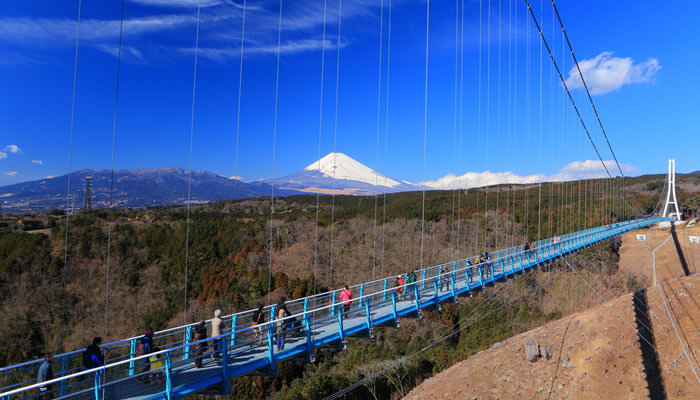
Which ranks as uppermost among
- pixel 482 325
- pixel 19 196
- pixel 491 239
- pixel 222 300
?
pixel 19 196

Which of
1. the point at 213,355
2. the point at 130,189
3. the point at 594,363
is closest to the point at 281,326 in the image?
the point at 213,355

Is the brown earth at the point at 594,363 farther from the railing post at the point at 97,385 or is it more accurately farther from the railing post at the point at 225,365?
the railing post at the point at 97,385

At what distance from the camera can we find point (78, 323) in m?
27.8

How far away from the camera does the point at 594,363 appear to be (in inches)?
655

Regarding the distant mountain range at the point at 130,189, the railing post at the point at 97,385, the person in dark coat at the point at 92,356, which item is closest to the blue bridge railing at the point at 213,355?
the railing post at the point at 97,385

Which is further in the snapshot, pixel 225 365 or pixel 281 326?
pixel 281 326

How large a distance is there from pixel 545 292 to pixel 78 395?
41.8 meters

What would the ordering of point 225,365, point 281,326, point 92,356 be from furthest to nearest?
point 281,326 → point 225,365 → point 92,356

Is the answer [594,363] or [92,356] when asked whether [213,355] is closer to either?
[92,356]

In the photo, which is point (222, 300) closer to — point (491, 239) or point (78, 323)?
point (78, 323)

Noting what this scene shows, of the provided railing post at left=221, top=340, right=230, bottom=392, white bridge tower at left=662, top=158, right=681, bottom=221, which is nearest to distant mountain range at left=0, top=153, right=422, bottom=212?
railing post at left=221, top=340, right=230, bottom=392

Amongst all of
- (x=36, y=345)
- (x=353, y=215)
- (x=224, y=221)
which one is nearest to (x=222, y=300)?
(x=224, y=221)

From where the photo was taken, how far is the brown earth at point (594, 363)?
1575 centimetres

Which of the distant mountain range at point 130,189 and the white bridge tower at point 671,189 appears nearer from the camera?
the distant mountain range at point 130,189
